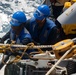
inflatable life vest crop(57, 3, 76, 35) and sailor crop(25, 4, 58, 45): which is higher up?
inflatable life vest crop(57, 3, 76, 35)

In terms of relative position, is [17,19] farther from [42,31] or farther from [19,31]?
[42,31]

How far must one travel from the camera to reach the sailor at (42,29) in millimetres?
7039

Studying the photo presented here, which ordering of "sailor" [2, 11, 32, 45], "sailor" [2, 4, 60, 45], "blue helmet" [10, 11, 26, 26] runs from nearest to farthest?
"sailor" [2, 11, 32, 45] → "blue helmet" [10, 11, 26, 26] → "sailor" [2, 4, 60, 45]

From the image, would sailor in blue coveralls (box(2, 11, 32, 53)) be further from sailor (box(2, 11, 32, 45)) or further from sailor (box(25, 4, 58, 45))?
sailor (box(25, 4, 58, 45))

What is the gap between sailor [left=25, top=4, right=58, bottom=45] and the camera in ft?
23.1

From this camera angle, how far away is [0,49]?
553 centimetres

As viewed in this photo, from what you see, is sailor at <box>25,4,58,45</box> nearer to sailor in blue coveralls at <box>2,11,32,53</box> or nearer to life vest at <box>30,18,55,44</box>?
life vest at <box>30,18,55,44</box>

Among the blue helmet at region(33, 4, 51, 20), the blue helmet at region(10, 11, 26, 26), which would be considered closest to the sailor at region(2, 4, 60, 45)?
the blue helmet at region(33, 4, 51, 20)

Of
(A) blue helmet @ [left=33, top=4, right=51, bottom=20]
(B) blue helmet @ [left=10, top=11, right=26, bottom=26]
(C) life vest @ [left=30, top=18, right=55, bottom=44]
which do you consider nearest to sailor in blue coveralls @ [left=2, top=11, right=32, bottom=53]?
(B) blue helmet @ [left=10, top=11, right=26, bottom=26]

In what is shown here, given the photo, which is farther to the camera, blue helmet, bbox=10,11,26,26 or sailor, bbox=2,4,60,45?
sailor, bbox=2,4,60,45

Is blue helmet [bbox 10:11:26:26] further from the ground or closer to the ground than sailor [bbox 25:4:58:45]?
further from the ground

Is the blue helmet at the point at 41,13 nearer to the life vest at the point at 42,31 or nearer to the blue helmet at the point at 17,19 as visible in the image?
the life vest at the point at 42,31

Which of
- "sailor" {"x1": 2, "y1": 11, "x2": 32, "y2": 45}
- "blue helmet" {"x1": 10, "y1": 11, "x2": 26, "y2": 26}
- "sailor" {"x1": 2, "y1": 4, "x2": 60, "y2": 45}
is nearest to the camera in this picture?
"sailor" {"x1": 2, "y1": 11, "x2": 32, "y2": 45}

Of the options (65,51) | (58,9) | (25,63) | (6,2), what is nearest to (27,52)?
(25,63)
